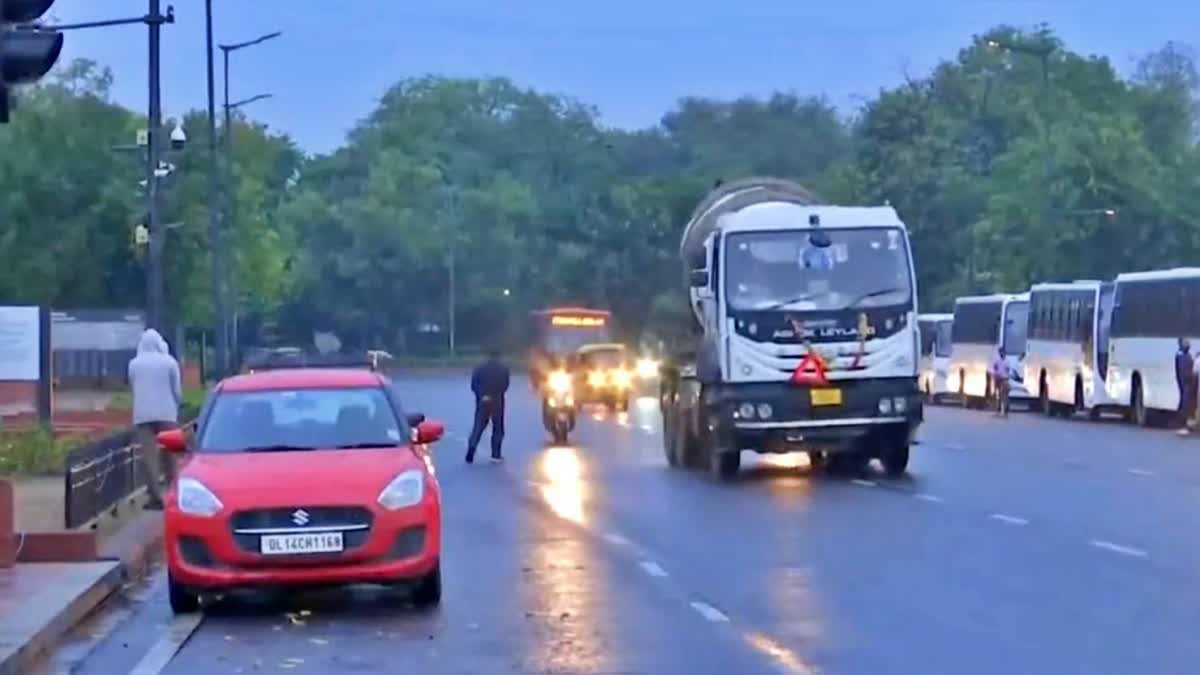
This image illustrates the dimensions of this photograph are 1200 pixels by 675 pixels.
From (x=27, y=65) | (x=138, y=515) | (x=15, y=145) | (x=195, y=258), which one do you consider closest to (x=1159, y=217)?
(x=195, y=258)

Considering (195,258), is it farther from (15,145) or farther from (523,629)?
(523,629)

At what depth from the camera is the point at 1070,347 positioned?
58062 mm

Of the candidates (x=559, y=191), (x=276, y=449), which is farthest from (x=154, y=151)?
A: (x=559, y=191)

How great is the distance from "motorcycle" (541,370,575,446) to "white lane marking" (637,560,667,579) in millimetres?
24053

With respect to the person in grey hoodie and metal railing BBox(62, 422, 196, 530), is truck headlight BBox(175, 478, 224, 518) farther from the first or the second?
the person in grey hoodie

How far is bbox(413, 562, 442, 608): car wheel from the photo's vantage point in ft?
56.1

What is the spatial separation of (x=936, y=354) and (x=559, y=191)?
208ft

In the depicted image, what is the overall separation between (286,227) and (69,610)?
102319 mm

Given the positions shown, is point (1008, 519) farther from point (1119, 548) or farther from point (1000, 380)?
point (1000, 380)

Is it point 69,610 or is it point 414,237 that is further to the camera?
point 414,237

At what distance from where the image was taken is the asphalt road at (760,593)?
46.9 ft

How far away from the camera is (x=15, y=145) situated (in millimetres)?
69875

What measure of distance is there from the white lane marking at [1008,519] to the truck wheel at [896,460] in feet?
23.1

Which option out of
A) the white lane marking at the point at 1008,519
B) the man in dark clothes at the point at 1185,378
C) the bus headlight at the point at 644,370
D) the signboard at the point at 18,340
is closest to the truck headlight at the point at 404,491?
the white lane marking at the point at 1008,519
